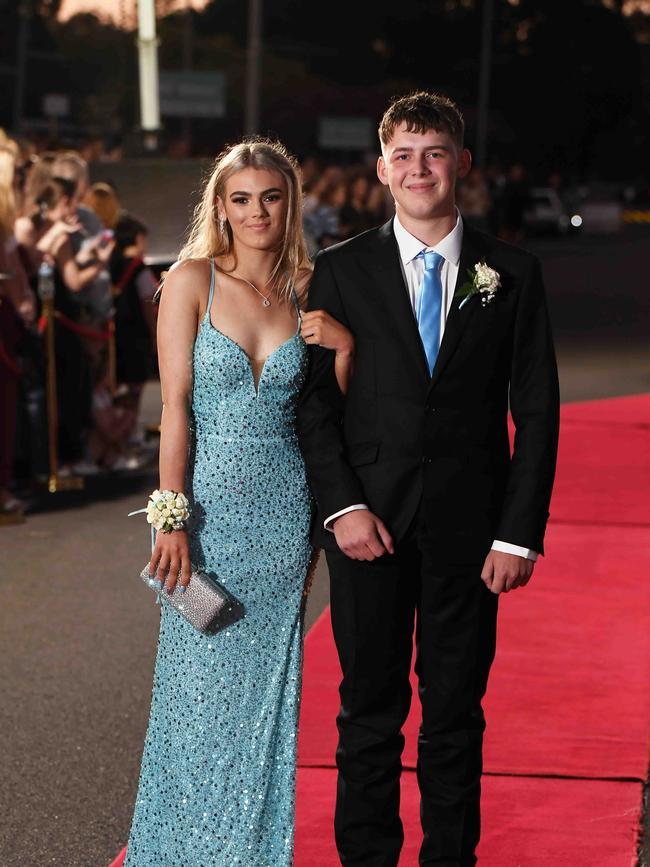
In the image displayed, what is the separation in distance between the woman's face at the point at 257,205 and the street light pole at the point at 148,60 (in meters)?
11.7

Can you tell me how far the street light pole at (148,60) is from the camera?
15.4 m

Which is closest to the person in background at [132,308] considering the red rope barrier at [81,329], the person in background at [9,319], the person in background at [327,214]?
the red rope barrier at [81,329]

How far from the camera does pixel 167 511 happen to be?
3826 mm

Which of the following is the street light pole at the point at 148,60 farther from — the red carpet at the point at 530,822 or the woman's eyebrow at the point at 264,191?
the woman's eyebrow at the point at 264,191

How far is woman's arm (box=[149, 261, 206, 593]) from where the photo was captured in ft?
12.7

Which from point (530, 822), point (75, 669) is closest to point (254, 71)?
point (75, 669)

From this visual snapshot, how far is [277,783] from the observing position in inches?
159

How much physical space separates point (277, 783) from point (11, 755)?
1657 millimetres

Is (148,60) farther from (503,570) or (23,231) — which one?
(503,570)

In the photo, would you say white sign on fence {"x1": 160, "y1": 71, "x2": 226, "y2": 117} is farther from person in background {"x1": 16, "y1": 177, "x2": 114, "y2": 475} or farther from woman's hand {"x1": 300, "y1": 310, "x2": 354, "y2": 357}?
woman's hand {"x1": 300, "y1": 310, "x2": 354, "y2": 357}

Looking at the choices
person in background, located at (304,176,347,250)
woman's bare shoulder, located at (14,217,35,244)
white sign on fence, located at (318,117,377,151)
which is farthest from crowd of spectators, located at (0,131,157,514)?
white sign on fence, located at (318,117,377,151)

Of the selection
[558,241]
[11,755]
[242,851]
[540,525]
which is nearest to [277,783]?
[242,851]

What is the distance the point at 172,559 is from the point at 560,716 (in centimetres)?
229

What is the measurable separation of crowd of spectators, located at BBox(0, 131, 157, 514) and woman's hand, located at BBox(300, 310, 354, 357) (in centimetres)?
541
